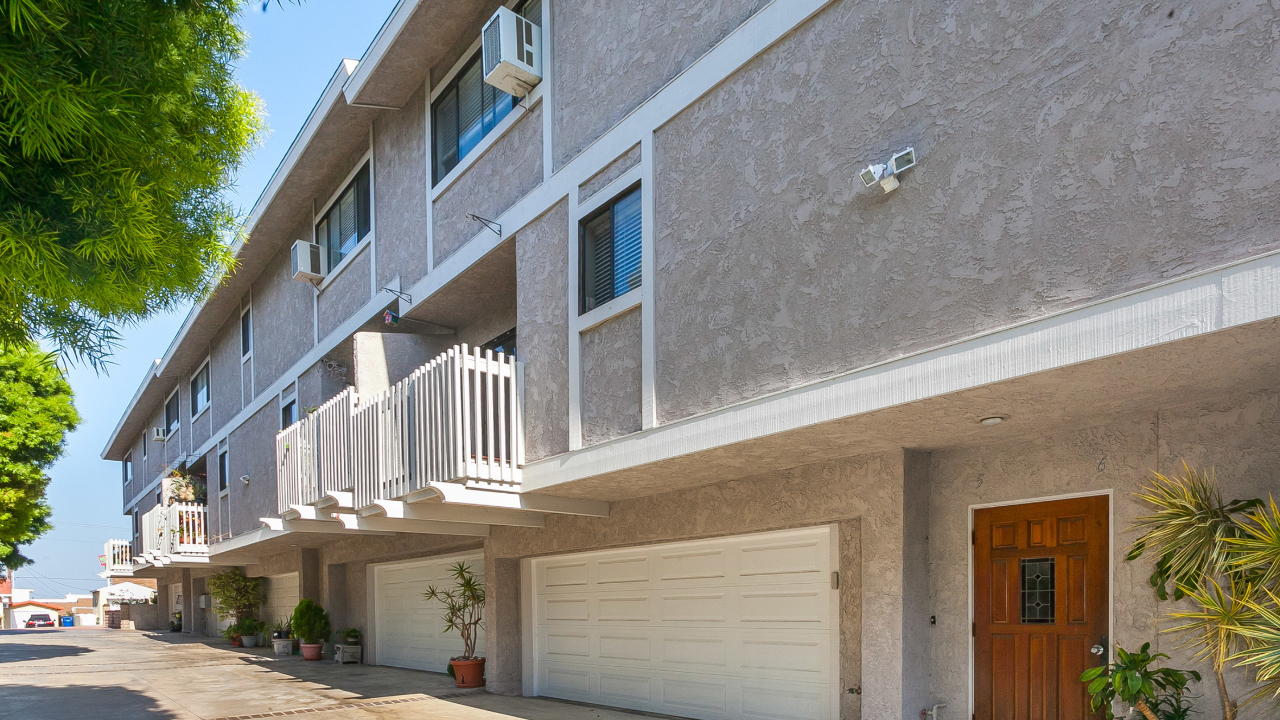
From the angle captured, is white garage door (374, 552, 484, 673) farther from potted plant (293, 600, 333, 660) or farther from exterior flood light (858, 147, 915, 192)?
exterior flood light (858, 147, 915, 192)

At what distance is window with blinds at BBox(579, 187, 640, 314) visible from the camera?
8680 millimetres

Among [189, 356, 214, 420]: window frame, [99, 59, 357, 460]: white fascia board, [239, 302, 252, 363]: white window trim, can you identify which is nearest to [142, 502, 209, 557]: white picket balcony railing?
[189, 356, 214, 420]: window frame

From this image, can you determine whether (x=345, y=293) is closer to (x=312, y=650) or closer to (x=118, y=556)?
(x=312, y=650)

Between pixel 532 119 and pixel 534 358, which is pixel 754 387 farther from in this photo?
pixel 532 119

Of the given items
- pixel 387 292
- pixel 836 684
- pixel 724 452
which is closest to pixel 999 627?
pixel 836 684

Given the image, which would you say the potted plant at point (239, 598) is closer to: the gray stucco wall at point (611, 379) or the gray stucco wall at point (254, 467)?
the gray stucco wall at point (254, 467)

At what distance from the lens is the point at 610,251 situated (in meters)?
8.99

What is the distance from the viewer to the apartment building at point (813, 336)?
16.0 feet

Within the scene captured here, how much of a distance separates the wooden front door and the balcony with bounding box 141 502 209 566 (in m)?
20.9

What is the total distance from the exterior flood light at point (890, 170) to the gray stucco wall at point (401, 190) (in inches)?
314

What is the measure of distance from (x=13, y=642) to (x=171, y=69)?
27993mm

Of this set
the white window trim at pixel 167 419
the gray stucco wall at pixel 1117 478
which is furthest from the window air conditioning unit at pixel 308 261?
the white window trim at pixel 167 419

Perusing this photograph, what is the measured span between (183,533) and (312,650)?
6640 millimetres

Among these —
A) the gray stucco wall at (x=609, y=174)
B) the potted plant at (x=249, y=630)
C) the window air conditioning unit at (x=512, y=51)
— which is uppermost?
the window air conditioning unit at (x=512, y=51)
